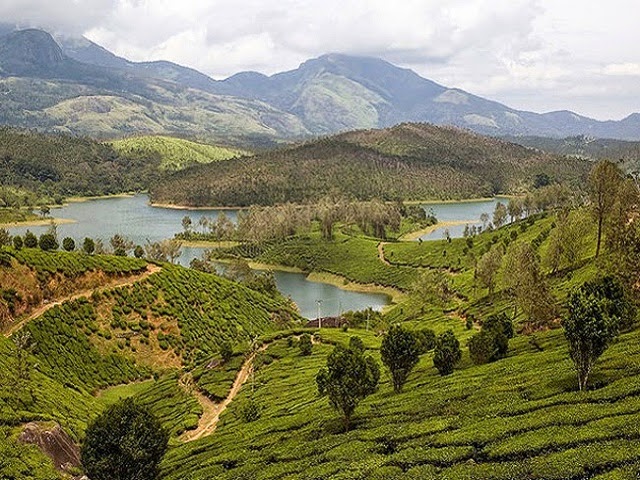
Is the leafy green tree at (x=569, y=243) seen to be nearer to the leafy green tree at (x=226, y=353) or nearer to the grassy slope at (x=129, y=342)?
the grassy slope at (x=129, y=342)

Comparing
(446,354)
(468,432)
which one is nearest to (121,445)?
(468,432)

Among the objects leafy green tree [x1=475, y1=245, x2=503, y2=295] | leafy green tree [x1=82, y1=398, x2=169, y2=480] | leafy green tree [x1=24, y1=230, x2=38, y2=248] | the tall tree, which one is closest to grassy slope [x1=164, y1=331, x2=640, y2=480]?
leafy green tree [x1=82, y1=398, x2=169, y2=480]

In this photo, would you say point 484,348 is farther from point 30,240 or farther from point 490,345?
point 30,240

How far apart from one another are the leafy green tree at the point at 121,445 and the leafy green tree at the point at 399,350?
71.3 feet

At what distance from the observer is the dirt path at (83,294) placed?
282 feet

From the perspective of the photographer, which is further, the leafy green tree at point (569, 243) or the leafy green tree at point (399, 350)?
the leafy green tree at point (569, 243)

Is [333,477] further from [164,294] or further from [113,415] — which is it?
[164,294]

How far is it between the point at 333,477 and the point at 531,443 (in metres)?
12.4

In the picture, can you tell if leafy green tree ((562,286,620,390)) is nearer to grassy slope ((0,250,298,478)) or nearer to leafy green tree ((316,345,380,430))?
leafy green tree ((316,345,380,430))

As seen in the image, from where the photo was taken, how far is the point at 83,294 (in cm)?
9888

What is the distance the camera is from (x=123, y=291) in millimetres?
103312

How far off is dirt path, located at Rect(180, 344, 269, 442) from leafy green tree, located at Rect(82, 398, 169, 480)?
82.4 ft

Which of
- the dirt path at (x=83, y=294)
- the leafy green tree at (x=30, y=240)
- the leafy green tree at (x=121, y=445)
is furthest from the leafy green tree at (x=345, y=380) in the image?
the leafy green tree at (x=30, y=240)

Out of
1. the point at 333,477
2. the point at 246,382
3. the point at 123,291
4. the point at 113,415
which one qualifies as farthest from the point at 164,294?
the point at 333,477
